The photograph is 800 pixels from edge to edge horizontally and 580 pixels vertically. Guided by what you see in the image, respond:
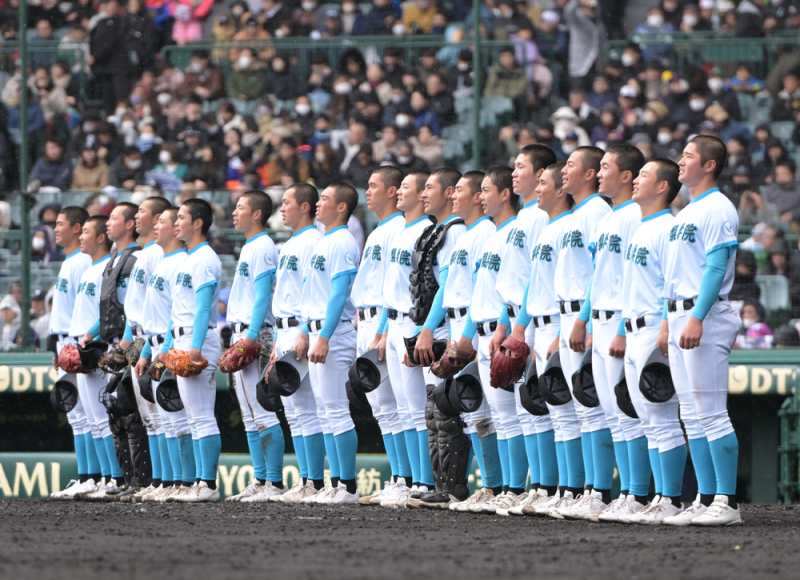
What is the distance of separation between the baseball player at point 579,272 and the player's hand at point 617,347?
303 millimetres

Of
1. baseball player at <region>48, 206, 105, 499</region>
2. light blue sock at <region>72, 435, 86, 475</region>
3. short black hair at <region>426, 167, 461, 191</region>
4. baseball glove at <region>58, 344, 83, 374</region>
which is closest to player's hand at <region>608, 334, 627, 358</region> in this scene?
short black hair at <region>426, 167, 461, 191</region>

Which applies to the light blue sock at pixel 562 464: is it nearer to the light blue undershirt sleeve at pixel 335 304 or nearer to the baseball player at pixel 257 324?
the light blue undershirt sleeve at pixel 335 304

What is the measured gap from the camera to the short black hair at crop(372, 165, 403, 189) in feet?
27.4

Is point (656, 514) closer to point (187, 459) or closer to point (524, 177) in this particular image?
point (524, 177)

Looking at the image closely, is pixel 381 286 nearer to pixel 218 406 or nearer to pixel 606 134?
pixel 218 406

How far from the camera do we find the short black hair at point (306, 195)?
8672mm

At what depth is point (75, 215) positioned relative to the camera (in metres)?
9.74

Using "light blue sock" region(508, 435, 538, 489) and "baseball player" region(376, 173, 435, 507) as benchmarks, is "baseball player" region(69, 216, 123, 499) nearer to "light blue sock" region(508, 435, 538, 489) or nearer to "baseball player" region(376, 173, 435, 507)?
"baseball player" region(376, 173, 435, 507)

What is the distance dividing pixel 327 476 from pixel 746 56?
707 cm

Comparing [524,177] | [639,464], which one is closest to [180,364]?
[524,177]

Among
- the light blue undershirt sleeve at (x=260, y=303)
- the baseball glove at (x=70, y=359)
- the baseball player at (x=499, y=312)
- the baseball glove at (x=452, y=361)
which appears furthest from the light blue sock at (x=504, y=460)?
the baseball glove at (x=70, y=359)

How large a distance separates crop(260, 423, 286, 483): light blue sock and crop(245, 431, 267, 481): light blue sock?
0.05 m

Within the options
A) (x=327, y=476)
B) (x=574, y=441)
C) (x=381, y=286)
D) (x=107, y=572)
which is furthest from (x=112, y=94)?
(x=107, y=572)

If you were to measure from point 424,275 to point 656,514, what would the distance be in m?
2.25
